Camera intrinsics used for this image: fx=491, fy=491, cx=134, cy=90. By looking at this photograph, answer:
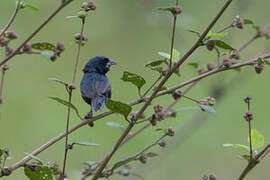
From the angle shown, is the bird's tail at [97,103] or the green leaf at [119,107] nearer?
the green leaf at [119,107]

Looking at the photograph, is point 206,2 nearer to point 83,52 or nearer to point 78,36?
point 83,52

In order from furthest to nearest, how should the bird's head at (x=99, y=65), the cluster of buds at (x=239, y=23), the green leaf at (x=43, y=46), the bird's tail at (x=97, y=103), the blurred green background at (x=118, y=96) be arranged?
1. the blurred green background at (x=118, y=96)
2. the bird's head at (x=99, y=65)
3. the bird's tail at (x=97, y=103)
4. the cluster of buds at (x=239, y=23)
5. the green leaf at (x=43, y=46)

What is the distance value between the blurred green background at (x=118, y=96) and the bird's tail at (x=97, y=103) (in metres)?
2.19

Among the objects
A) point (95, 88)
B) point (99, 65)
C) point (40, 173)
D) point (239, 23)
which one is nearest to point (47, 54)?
point (40, 173)

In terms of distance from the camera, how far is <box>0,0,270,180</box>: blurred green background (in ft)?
17.6

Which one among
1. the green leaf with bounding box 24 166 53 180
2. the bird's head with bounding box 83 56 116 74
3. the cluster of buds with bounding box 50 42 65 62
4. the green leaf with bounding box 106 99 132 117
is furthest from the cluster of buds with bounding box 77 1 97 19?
the bird's head with bounding box 83 56 116 74

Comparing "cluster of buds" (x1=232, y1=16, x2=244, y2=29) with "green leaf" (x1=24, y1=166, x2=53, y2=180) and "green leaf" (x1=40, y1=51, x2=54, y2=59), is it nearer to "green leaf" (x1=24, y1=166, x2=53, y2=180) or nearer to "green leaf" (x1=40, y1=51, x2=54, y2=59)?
"green leaf" (x1=40, y1=51, x2=54, y2=59)

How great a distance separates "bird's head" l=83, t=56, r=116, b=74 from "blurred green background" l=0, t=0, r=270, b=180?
5.24 feet

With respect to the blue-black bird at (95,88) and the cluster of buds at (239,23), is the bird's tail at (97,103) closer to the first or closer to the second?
the blue-black bird at (95,88)

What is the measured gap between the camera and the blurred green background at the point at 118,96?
5.37 m

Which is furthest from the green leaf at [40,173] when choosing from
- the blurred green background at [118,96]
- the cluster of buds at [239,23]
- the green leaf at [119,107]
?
the blurred green background at [118,96]

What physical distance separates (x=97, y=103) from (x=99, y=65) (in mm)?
953

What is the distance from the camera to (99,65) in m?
3.45

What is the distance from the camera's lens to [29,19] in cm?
700
